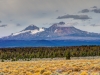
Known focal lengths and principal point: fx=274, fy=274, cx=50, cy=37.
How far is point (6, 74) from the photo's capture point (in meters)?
21.4

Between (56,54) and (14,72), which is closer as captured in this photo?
(14,72)

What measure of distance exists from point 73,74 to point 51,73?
1.63m

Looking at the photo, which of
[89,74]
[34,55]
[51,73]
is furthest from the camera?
[34,55]

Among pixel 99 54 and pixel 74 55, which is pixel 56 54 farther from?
pixel 99 54

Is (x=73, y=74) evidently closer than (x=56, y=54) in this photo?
Yes

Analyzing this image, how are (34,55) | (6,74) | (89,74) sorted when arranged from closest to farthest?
(89,74) → (6,74) → (34,55)

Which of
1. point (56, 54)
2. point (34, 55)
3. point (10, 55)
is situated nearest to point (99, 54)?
point (56, 54)

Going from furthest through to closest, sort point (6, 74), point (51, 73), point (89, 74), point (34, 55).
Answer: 1. point (34, 55)
2. point (6, 74)
3. point (51, 73)
4. point (89, 74)

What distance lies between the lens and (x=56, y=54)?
171m

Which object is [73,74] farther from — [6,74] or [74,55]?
[74,55]

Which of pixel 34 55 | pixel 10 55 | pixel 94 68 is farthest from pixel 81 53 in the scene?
pixel 94 68

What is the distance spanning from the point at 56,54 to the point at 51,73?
151m

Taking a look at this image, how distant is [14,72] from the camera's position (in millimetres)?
21828

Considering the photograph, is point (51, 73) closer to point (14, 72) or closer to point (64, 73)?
point (64, 73)
